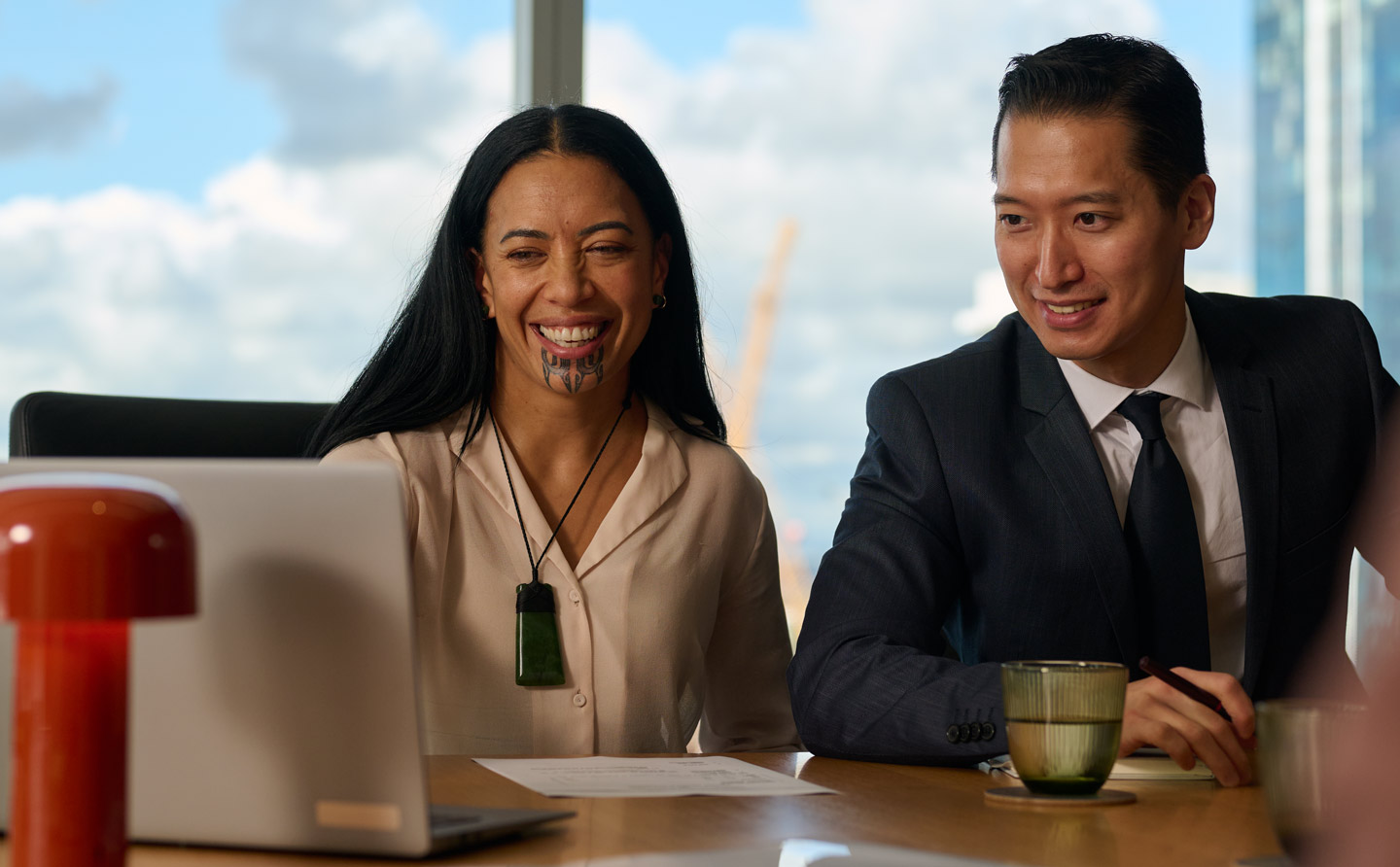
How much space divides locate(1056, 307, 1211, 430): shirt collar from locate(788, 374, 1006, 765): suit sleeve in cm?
21

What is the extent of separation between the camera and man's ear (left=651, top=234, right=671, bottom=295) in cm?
196

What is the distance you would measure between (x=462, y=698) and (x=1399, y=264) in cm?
298

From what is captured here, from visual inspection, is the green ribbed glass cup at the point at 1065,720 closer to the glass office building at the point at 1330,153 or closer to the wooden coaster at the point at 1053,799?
the wooden coaster at the point at 1053,799

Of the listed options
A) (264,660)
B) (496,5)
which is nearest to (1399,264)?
(496,5)

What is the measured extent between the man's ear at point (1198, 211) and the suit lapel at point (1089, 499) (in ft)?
0.96

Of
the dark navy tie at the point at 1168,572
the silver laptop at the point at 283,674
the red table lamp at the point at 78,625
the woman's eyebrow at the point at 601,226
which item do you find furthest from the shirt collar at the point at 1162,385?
the red table lamp at the point at 78,625

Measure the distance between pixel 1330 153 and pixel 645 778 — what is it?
3242mm

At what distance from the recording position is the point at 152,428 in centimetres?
169

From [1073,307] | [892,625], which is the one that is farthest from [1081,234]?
[892,625]

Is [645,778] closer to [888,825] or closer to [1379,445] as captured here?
[888,825]

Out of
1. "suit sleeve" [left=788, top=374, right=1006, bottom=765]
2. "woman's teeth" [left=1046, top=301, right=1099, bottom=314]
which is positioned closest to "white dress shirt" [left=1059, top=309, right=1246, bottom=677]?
"woman's teeth" [left=1046, top=301, right=1099, bottom=314]

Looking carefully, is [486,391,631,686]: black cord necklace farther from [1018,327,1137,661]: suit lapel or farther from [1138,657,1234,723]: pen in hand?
[1138,657,1234,723]: pen in hand

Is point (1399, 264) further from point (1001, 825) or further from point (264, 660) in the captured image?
point (264, 660)

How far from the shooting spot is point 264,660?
2.68 ft
